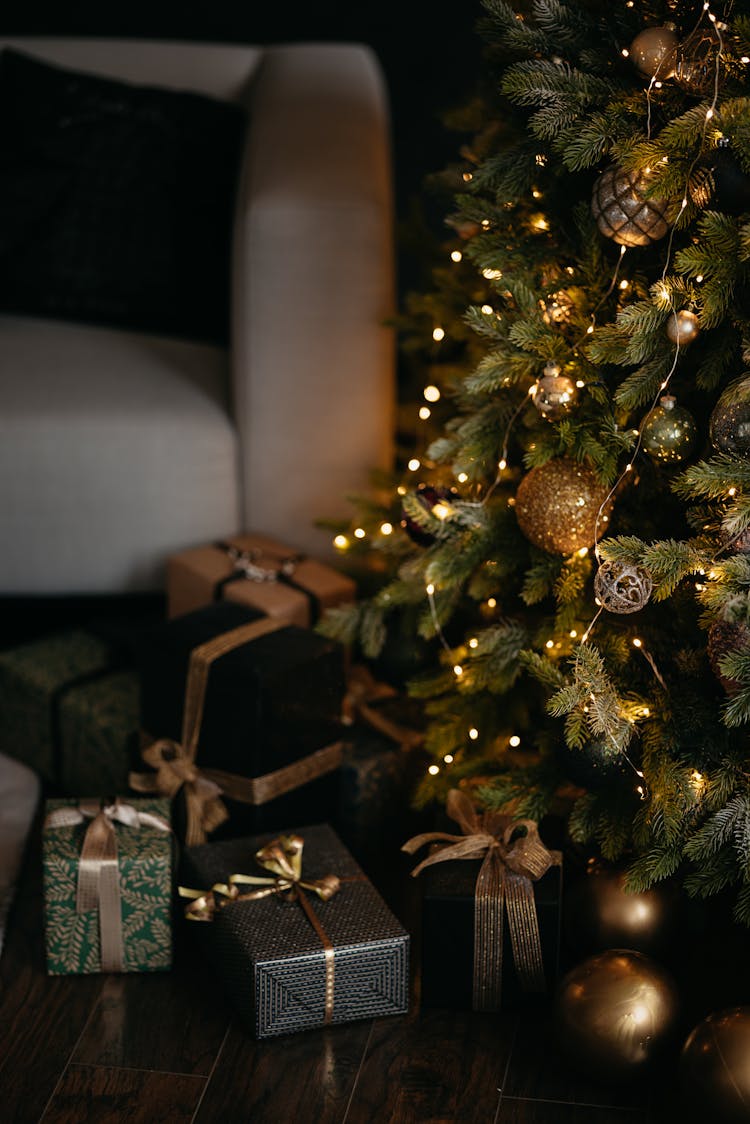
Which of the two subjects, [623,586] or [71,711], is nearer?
[623,586]

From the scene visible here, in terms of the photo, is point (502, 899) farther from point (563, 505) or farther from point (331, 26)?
point (331, 26)

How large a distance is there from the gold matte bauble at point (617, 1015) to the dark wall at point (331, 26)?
2126 millimetres

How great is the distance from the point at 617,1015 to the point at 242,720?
0.55 meters

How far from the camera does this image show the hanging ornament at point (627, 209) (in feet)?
4.03

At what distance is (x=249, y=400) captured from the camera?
195 centimetres

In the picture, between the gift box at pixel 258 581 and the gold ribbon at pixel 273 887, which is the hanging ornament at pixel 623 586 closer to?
the gold ribbon at pixel 273 887

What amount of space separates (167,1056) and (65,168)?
1395mm

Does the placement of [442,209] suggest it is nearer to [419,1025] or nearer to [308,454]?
[308,454]

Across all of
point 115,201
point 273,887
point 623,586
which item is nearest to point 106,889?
point 273,887

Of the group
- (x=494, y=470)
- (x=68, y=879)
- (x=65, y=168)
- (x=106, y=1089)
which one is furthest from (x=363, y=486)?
(x=106, y=1089)

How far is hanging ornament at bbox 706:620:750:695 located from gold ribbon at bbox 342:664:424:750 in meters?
0.54

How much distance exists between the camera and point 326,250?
188 centimetres

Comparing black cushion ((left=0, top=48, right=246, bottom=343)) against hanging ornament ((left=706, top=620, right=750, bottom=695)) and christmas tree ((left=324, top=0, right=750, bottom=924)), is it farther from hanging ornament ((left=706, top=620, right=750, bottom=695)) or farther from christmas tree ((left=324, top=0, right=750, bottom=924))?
hanging ornament ((left=706, top=620, right=750, bottom=695))

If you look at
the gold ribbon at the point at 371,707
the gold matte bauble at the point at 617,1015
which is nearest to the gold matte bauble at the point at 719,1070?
the gold matte bauble at the point at 617,1015
